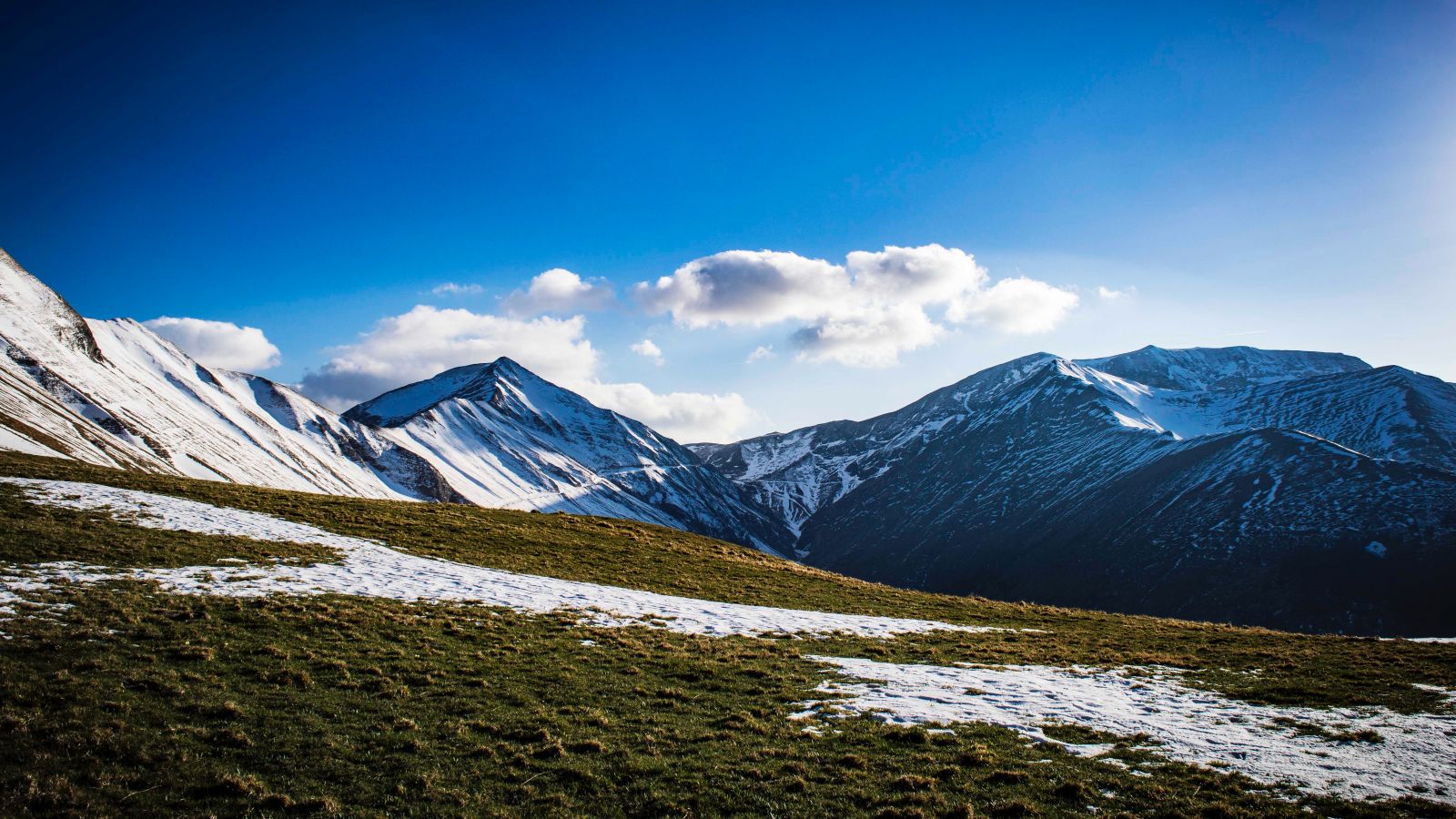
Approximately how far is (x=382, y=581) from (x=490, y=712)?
1800cm

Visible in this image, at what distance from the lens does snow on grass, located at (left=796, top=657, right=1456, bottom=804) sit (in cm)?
1473

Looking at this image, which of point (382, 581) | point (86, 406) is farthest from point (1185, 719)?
point (86, 406)

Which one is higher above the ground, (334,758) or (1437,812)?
(1437,812)

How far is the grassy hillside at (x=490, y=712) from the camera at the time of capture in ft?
40.4

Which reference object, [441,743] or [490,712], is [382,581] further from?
[441,743]

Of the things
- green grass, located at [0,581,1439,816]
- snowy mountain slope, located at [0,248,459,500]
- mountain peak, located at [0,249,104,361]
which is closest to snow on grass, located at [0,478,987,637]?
green grass, located at [0,581,1439,816]

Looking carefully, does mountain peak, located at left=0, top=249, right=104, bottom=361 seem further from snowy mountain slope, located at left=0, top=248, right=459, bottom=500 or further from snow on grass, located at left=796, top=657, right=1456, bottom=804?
snow on grass, located at left=796, top=657, right=1456, bottom=804

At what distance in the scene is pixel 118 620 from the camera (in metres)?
19.8

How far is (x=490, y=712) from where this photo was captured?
1672 centimetres

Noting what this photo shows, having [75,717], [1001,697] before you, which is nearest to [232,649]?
[75,717]

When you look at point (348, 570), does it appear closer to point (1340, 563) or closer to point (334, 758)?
point (334, 758)

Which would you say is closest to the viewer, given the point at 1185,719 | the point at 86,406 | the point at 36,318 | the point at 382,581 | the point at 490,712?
the point at 490,712

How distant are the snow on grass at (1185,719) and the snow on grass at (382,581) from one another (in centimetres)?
881

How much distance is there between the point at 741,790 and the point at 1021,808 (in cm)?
541
